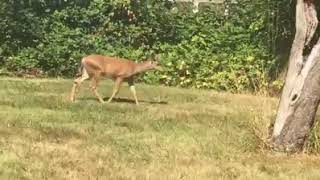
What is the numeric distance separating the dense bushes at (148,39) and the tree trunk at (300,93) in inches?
293

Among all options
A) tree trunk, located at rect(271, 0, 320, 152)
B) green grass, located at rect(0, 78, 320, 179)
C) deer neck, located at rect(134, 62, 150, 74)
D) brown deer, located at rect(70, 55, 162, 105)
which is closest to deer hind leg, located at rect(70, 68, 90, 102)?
brown deer, located at rect(70, 55, 162, 105)

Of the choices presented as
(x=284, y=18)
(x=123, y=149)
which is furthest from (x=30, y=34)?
(x=123, y=149)

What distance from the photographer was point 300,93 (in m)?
10.3

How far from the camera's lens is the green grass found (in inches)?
362

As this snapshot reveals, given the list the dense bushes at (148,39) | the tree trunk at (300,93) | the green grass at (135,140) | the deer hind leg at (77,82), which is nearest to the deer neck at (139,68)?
the green grass at (135,140)

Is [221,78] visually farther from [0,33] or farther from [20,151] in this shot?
[20,151]

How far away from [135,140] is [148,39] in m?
9.46

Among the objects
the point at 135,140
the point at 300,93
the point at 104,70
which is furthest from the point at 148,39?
the point at 300,93

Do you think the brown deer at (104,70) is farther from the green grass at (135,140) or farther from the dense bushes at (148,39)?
the dense bushes at (148,39)

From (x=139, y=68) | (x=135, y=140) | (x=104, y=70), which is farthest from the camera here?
(x=139, y=68)

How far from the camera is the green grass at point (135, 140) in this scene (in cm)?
920

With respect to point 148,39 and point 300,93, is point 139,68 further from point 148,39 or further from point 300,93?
point 148,39

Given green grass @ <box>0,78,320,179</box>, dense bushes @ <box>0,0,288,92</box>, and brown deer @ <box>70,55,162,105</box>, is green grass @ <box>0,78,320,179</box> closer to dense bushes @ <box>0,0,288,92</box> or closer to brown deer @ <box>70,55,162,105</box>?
brown deer @ <box>70,55,162,105</box>

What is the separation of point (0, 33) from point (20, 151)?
387 inches
